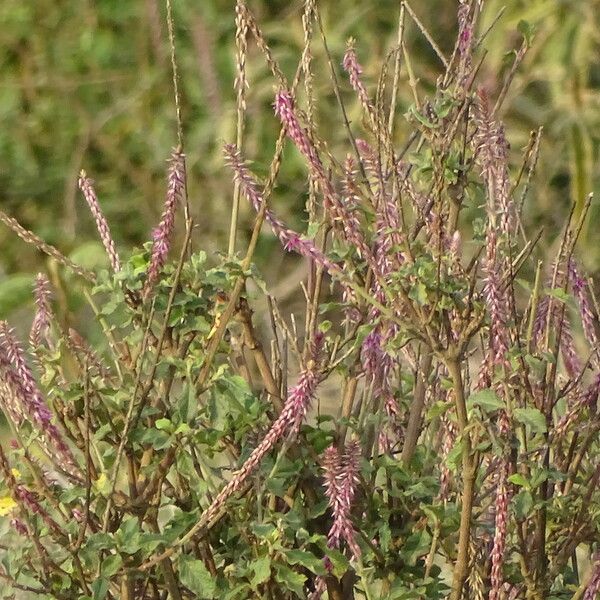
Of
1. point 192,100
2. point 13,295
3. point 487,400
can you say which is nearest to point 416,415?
point 487,400

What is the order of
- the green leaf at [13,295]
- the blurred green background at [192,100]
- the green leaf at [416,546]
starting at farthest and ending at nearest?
the blurred green background at [192,100], the green leaf at [13,295], the green leaf at [416,546]

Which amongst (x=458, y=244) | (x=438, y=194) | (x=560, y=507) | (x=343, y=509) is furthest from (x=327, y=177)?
(x=560, y=507)

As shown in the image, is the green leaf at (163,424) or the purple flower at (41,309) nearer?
the green leaf at (163,424)

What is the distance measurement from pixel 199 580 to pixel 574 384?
0.50 meters

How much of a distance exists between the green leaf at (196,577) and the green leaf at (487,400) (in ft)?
1.06

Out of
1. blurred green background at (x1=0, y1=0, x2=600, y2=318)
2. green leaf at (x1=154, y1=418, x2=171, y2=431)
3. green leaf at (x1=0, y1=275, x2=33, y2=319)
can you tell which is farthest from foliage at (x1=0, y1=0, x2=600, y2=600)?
blurred green background at (x1=0, y1=0, x2=600, y2=318)

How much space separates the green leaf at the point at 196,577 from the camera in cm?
150

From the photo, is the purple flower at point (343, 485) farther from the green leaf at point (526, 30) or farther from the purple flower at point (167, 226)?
the green leaf at point (526, 30)

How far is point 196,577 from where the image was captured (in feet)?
4.93

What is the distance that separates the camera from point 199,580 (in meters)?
1.50

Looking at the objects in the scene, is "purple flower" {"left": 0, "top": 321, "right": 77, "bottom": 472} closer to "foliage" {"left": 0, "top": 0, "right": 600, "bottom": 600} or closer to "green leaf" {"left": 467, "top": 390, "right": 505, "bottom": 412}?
"foliage" {"left": 0, "top": 0, "right": 600, "bottom": 600}

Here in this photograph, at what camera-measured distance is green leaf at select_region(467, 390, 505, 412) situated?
1.44 metres

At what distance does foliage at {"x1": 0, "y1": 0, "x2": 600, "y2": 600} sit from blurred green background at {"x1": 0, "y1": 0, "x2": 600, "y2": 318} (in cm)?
273

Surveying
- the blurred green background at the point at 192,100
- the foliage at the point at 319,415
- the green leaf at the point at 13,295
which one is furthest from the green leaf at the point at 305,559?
the blurred green background at the point at 192,100
